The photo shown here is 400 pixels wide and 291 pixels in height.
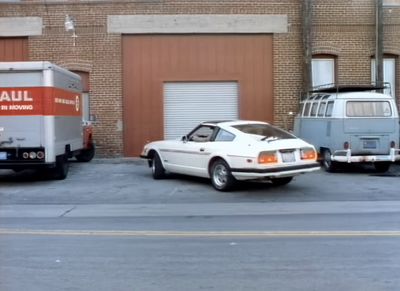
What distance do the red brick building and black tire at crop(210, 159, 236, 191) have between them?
8.88 metres

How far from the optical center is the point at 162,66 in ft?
72.6

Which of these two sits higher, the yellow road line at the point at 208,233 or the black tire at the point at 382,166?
the black tire at the point at 382,166

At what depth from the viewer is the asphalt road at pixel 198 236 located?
6.12 m

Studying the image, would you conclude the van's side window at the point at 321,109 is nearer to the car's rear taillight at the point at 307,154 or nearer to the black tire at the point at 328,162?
the black tire at the point at 328,162

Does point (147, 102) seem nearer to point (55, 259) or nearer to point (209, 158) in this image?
point (209, 158)

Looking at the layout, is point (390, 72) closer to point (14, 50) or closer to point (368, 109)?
point (368, 109)

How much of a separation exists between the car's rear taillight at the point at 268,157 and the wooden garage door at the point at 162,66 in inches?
394

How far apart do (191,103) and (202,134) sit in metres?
8.29

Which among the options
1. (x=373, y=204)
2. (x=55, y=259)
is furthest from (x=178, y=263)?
(x=373, y=204)

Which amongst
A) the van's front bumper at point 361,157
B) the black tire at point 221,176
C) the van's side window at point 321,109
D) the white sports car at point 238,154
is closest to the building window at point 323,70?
the van's side window at point 321,109

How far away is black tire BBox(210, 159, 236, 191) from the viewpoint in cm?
1313

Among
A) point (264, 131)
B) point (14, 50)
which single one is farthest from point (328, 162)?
point (14, 50)

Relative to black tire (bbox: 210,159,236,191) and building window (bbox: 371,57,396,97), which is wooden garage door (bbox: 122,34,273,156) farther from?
black tire (bbox: 210,159,236,191)

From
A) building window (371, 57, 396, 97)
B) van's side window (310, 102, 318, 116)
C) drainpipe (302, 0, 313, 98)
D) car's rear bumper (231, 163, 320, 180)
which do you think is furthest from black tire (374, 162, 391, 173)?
building window (371, 57, 396, 97)
